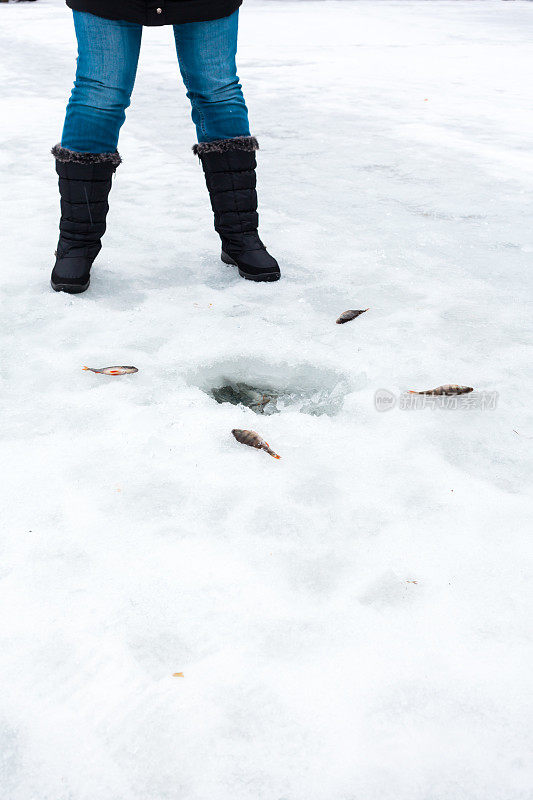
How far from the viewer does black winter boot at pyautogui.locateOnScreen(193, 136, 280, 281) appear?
2.65 metres

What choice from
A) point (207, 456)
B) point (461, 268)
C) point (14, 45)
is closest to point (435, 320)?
→ point (461, 268)

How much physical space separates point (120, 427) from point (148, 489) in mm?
271

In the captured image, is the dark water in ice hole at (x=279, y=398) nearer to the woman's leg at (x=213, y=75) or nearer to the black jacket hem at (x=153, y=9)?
the woman's leg at (x=213, y=75)

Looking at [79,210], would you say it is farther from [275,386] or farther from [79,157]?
[275,386]

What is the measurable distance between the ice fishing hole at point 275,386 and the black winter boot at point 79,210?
0.79 metres

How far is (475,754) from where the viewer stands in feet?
3.58

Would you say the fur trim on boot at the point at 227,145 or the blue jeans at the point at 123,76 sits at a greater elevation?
the blue jeans at the point at 123,76

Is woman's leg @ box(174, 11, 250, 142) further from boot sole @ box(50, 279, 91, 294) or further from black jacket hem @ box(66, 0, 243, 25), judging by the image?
boot sole @ box(50, 279, 91, 294)

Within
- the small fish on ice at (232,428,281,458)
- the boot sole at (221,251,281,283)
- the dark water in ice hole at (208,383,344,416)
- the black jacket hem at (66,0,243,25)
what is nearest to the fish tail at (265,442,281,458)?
the small fish on ice at (232,428,281,458)

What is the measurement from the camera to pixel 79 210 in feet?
8.37

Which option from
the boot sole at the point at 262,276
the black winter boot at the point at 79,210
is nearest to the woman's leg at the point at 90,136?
the black winter boot at the point at 79,210

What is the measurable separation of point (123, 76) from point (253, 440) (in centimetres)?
143

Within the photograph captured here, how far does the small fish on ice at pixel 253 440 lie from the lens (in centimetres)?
175

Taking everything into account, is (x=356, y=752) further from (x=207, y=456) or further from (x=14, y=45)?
(x=14, y=45)
